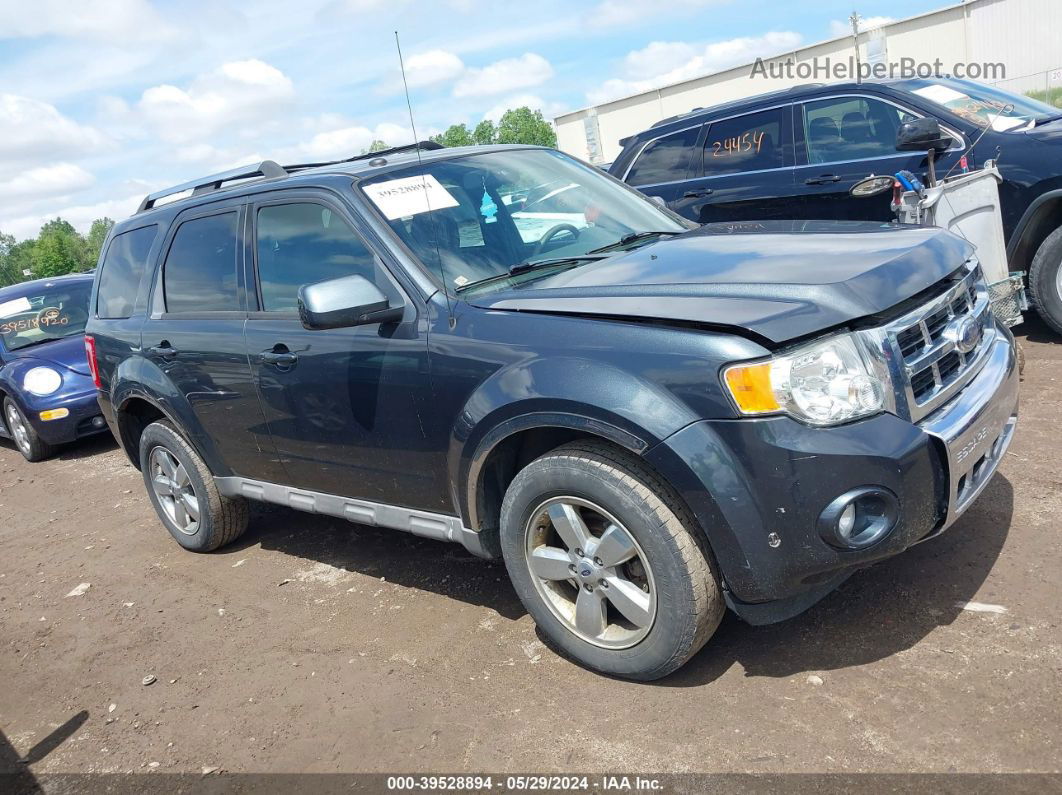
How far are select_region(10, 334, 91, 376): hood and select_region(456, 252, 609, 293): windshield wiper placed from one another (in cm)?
667

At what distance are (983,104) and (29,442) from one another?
29.3ft

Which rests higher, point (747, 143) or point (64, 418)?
point (747, 143)

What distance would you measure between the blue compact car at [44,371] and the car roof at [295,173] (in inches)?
150

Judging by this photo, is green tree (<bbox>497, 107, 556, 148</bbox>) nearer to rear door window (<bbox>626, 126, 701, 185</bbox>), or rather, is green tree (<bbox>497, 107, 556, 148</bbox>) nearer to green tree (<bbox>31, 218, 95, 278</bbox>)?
green tree (<bbox>31, 218, 95, 278</bbox>)

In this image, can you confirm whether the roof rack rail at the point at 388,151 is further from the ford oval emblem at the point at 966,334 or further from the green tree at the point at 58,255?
the green tree at the point at 58,255

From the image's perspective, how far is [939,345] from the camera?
298cm

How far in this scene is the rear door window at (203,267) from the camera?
4.43 metres

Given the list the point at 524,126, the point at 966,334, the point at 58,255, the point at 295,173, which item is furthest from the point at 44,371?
the point at 58,255

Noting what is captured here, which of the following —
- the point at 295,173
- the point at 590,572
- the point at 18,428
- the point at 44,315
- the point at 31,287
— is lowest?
the point at 590,572

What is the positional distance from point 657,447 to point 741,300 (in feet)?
1.71

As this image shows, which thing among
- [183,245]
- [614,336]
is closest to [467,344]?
[614,336]

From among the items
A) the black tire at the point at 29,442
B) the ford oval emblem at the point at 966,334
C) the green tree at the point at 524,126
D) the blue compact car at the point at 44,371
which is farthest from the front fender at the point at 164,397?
the green tree at the point at 524,126

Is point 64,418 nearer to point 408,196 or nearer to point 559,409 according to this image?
point 408,196

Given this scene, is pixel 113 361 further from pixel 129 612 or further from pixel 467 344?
pixel 467 344
